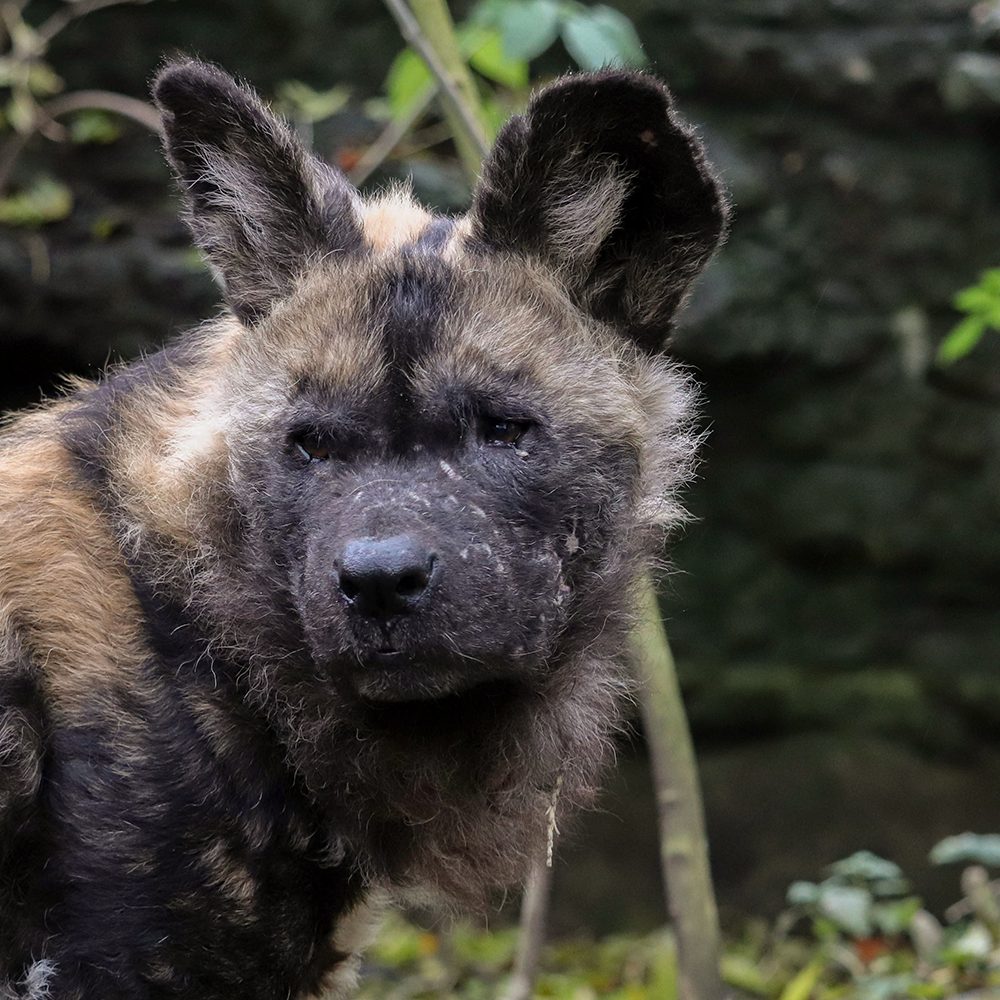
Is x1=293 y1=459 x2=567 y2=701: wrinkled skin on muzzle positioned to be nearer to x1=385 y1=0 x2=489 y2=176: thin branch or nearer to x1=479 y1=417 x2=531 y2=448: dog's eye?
x1=479 y1=417 x2=531 y2=448: dog's eye

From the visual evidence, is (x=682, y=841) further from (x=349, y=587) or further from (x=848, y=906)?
(x=349, y=587)

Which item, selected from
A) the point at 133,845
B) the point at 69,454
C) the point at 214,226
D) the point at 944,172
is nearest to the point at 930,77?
the point at 944,172

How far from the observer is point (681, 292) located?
3977mm

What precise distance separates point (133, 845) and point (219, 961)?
0.38 m

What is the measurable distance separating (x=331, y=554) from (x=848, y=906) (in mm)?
3270

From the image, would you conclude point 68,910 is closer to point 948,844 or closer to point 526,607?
point 526,607

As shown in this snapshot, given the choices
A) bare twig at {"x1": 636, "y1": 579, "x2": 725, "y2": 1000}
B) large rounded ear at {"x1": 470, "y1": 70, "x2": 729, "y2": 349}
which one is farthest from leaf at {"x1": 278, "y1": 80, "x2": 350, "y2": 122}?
bare twig at {"x1": 636, "y1": 579, "x2": 725, "y2": 1000}

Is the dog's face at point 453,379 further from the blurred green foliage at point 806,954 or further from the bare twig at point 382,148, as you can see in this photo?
the blurred green foliage at point 806,954

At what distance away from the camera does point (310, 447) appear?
3.68m

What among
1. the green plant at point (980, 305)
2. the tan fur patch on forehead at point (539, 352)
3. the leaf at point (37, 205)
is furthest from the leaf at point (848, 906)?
the leaf at point (37, 205)

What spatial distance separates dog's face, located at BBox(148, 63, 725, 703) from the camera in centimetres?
335

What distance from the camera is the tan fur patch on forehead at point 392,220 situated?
4.04 meters

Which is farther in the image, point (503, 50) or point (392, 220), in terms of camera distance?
point (503, 50)

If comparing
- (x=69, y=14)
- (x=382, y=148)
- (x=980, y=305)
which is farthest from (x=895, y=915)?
(x=69, y=14)
